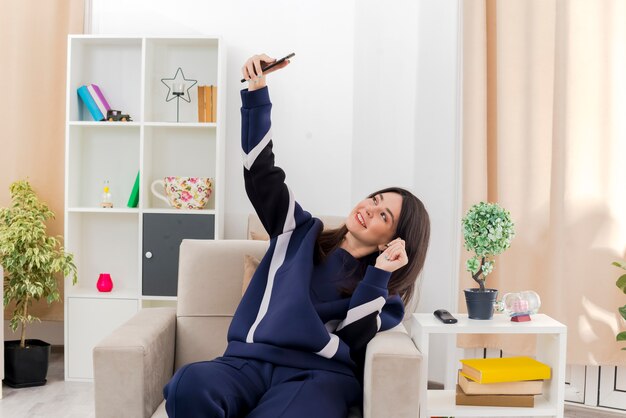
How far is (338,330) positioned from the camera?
78.2 inches

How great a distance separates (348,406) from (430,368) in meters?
1.59

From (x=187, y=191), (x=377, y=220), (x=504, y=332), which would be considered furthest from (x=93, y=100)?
(x=504, y=332)

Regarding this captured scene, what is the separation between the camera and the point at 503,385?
7.01 feet

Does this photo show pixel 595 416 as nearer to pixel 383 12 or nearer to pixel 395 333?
pixel 395 333

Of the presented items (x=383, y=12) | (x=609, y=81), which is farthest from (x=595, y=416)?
(x=383, y=12)

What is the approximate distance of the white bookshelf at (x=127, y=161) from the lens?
3373 mm

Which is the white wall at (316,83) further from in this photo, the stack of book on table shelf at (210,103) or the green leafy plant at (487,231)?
the green leafy plant at (487,231)

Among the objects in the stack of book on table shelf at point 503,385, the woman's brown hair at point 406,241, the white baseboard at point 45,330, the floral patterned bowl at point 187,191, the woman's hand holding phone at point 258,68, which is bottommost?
the white baseboard at point 45,330

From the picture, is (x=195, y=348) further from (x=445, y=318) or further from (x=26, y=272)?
(x=26, y=272)

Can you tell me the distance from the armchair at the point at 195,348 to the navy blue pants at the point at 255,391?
0.09m

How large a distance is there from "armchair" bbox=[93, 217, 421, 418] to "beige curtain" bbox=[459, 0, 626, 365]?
1.08 metres

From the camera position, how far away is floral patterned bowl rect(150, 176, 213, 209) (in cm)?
340

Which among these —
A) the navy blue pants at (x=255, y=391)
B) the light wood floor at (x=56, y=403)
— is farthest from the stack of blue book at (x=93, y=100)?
the navy blue pants at (x=255, y=391)

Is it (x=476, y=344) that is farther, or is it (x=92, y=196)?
(x=92, y=196)
